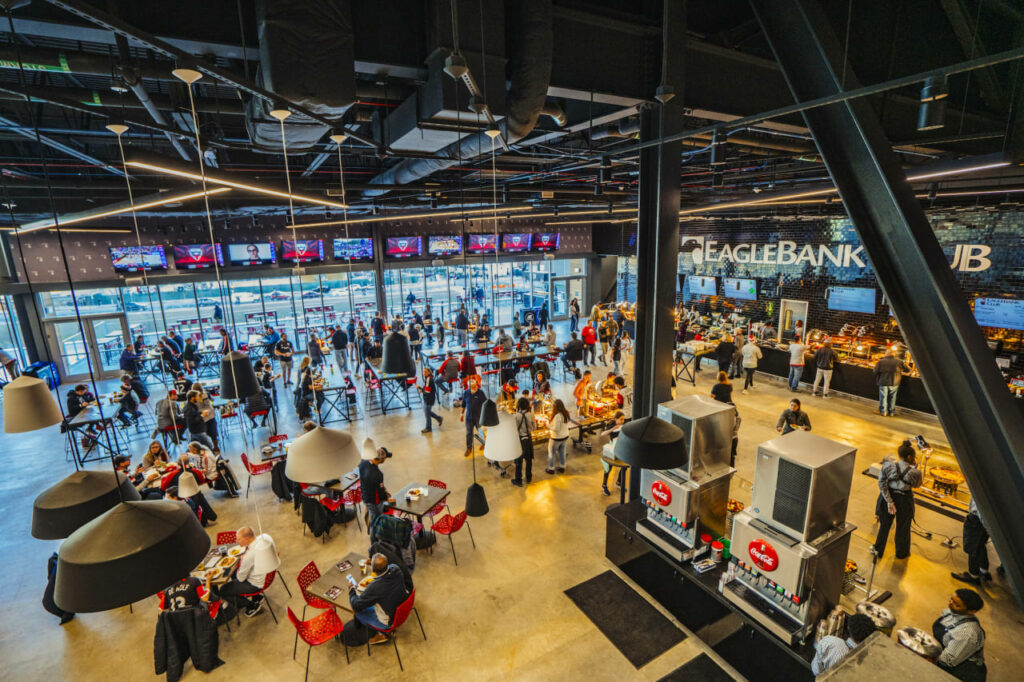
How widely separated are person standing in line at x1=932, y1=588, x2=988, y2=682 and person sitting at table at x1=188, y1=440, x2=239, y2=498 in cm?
921

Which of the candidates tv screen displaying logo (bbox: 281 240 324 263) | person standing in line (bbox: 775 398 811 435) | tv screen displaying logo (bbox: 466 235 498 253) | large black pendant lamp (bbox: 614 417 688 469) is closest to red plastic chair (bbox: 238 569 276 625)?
large black pendant lamp (bbox: 614 417 688 469)

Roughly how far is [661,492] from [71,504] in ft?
17.1

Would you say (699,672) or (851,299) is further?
(851,299)

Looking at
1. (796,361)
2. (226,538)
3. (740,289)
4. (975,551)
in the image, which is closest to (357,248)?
(226,538)

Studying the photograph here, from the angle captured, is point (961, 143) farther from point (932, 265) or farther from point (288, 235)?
point (288, 235)

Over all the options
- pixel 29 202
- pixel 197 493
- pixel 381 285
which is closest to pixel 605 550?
pixel 197 493

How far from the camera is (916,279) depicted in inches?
146

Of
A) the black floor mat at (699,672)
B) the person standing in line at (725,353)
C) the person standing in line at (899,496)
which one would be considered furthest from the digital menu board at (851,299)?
the black floor mat at (699,672)

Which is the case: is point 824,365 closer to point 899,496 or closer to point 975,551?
point 899,496

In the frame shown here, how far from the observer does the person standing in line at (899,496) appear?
230 inches

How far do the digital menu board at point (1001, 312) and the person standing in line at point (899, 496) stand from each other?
19.6ft

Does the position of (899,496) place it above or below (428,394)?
below

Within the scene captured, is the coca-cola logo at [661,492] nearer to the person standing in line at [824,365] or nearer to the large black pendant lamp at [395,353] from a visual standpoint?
the large black pendant lamp at [395,353]

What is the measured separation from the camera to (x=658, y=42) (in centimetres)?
510
